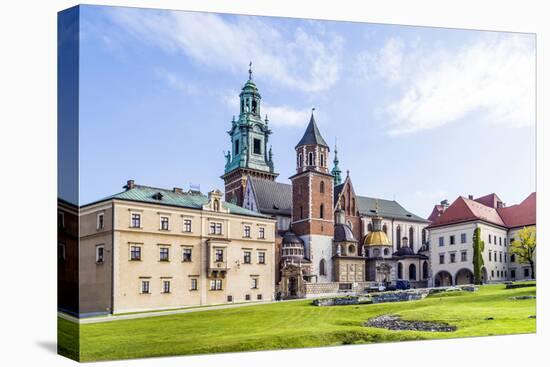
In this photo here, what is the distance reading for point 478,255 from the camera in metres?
24.0

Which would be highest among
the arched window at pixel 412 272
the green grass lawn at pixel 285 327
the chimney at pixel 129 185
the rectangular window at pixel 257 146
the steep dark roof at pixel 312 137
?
the steep dark roof at pixel 312 137

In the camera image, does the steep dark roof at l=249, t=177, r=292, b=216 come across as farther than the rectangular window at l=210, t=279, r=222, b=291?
Yes

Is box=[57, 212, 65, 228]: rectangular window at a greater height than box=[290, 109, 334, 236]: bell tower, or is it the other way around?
box=[290, 109, 334, 236]: bell tower

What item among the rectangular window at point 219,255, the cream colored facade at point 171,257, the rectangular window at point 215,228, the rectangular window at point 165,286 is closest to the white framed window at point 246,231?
the cream colored facade at point 171,257

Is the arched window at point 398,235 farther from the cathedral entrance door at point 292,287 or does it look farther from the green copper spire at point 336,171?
the cathedral entrance door at point 292,287

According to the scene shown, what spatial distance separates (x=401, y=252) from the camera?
2473 centimetres

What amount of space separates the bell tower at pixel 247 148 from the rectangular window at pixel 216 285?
7.28 ft

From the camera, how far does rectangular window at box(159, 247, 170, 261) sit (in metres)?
19.2

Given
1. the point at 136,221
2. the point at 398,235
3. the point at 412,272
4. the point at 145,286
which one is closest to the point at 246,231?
the point at 136,221

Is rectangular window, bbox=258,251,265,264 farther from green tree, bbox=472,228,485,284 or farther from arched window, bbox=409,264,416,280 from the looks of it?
green tree, bbox=472,228,485,284

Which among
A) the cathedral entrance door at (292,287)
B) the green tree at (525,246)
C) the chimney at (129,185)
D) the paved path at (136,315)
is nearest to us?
the paved path at (136,315)

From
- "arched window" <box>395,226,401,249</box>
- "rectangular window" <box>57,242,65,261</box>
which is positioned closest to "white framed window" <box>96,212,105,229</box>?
"rectangular window" <box>57,242,65,261</box>

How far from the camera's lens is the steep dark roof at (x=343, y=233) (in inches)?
913

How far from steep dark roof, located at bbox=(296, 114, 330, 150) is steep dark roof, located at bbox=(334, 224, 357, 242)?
3.07 metres
